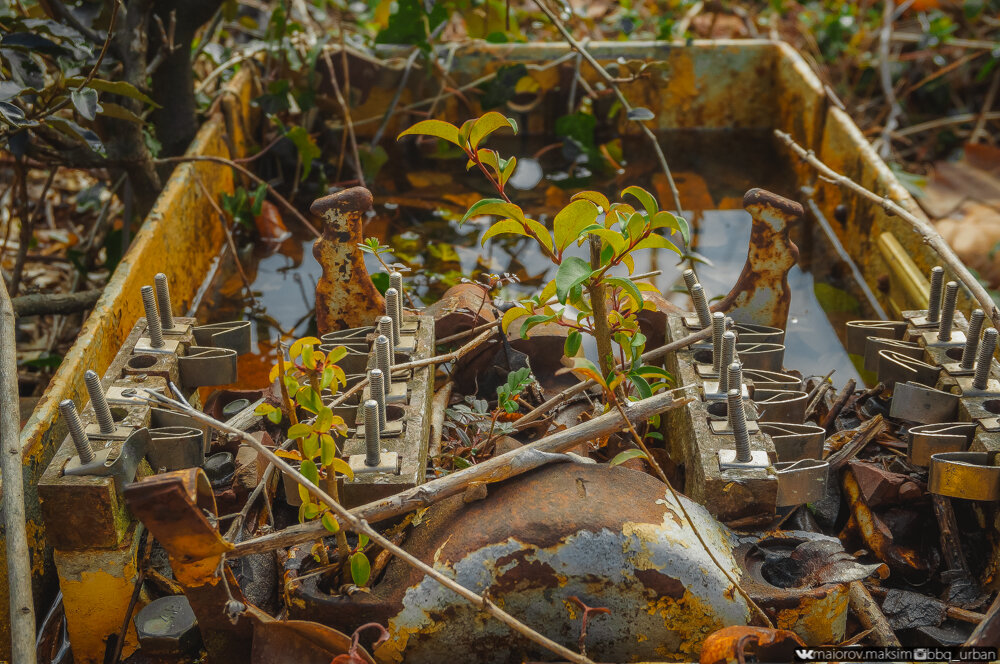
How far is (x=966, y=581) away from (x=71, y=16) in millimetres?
2782

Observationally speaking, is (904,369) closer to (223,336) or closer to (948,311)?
(948,311)

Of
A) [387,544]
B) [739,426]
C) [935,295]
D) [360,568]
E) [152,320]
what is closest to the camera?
[387,544]

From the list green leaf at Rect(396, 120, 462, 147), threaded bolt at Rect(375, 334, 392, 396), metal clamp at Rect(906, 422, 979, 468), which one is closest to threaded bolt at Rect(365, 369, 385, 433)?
threaded bolt at Rect(375, 334, 392, 396)

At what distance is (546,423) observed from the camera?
6.48ft

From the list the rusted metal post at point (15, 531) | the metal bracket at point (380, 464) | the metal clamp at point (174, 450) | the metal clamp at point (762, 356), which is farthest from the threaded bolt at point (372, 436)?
the metal clamp at point (762, 356)

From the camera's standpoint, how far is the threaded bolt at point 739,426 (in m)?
1.53

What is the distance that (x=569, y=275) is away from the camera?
1522 millimetres

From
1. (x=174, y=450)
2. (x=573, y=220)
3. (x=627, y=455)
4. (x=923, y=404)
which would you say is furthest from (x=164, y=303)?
(x=923, y=404)

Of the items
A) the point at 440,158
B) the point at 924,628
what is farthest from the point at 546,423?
the point at 440,158

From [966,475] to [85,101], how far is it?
6.37 feet

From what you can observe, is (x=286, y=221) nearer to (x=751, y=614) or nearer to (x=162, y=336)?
(x=162, y=336)

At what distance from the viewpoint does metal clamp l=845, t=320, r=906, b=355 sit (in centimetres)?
208

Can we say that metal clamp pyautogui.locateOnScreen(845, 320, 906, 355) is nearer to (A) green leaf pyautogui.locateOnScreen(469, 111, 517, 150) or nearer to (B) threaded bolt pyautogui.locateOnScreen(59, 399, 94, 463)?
(A) green leaf pyautogui.locateOnScreen(469, 111, 517, 150)

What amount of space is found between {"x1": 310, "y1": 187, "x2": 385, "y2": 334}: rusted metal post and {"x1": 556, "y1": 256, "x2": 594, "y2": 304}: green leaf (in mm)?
695
